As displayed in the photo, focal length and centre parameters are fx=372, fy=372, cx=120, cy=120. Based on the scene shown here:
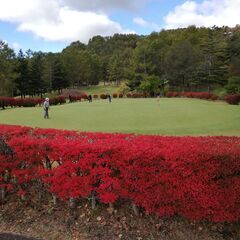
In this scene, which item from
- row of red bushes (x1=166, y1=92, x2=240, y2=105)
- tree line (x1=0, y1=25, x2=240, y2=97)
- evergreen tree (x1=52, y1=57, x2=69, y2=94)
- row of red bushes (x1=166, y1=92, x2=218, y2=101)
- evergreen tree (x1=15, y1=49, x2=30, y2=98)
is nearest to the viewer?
row of red bushes (x1=166, y1=92, x2=240, y2=105)

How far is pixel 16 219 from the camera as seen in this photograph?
7176 mm

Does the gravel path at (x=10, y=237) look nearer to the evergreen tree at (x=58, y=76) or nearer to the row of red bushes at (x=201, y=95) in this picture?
the row of red bushes at (x=201, y=95)

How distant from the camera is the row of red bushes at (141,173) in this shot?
6.00 m

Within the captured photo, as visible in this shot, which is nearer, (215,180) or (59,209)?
(215,180)

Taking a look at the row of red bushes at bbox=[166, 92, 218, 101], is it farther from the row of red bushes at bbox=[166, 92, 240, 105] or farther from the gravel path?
the gravel path

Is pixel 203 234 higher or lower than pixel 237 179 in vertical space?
lower

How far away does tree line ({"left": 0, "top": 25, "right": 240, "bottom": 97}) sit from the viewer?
252 feet

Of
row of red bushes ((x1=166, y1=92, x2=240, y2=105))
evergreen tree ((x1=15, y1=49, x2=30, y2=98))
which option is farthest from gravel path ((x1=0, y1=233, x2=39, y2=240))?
evergreen tree ((x1=15, y1=49, x2=30, y2=98))

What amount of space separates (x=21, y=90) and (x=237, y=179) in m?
76.9

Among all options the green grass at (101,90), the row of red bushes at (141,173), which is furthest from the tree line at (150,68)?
the row of red bushes at (141,173)

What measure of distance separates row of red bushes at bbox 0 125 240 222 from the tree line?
56622mm

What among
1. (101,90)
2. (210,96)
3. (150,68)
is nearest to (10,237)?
(210,96)

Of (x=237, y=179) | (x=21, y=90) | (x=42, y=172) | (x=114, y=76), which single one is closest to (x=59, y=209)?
(x=42, y=172)

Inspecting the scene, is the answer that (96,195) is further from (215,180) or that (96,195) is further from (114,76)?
(114,76)
